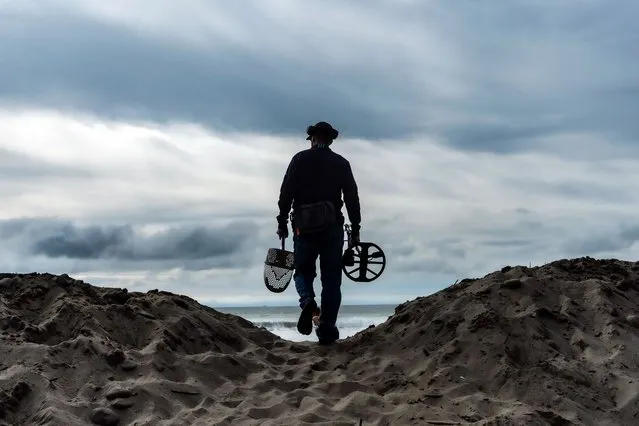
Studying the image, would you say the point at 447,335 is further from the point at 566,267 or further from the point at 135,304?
the point at 135,304

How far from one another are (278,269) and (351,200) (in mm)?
1308

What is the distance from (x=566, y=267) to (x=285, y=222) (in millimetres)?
3342

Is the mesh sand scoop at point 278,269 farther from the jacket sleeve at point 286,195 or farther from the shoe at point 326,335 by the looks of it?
the shoe at point 326,335

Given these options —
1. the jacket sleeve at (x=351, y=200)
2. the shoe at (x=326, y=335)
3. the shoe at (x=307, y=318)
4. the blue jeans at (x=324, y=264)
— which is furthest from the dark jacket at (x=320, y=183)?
the shoe at (x=326, y=335)

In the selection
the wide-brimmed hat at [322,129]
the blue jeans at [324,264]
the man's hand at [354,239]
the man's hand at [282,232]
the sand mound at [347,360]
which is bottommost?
the sand mound at [347,360]

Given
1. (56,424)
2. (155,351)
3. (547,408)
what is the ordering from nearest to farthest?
(56,424)
(547,408)
(155,351)

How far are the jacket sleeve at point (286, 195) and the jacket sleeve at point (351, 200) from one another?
0.60 meters

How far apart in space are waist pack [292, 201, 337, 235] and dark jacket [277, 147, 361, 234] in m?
0.16

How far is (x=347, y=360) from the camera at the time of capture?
7.10 meters

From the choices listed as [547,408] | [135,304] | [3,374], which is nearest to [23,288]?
[135,304]

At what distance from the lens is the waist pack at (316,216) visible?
24.5ft

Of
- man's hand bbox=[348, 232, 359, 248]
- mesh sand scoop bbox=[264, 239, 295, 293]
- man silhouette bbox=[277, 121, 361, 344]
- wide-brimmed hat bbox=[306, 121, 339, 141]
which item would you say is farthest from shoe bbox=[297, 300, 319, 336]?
wide-brimmed hat bbox=[306, 121, 339, 141]

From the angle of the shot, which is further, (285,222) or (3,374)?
(285,222)

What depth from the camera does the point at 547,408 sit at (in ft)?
17.3
